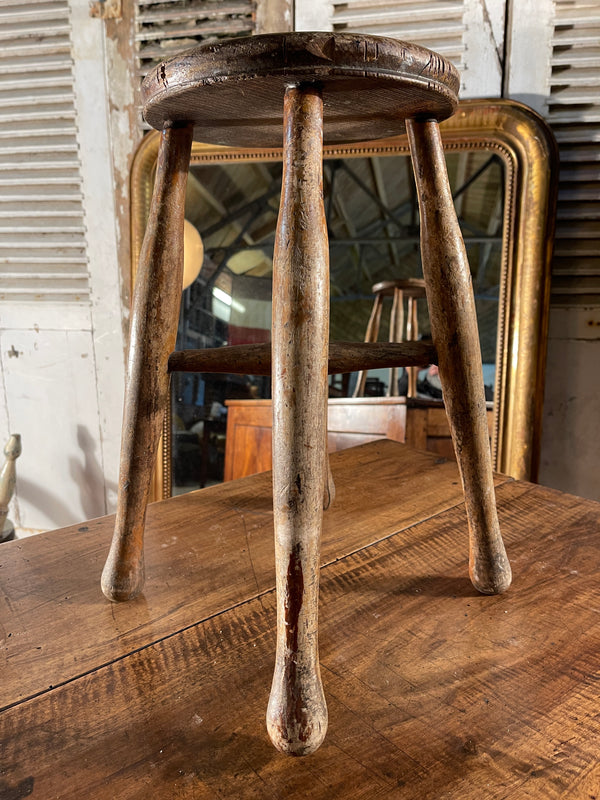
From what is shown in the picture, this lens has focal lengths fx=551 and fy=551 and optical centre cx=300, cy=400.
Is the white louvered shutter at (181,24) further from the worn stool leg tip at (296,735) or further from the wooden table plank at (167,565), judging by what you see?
the worn stool leg tip at (296,735)

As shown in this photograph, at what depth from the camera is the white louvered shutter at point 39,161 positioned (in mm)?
1480

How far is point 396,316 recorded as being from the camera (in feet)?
5.02

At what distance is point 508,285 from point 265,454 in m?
0.78

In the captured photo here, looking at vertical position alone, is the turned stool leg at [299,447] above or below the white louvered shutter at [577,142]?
below

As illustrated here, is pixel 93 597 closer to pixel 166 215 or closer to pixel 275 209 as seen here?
pixel 166 215

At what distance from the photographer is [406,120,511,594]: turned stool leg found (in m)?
0.56

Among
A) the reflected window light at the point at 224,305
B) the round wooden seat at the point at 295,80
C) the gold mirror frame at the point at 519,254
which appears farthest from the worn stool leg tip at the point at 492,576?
the reflected window light at the point at 224,305

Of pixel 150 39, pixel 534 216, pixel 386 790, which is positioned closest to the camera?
pixel 386 790

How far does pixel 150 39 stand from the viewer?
142 cm

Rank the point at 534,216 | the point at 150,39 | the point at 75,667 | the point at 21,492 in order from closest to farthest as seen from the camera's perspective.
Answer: the point at 75,667
the point at 534,216
the point at 150,39
the point at 21,492

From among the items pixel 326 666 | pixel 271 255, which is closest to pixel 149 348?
pixel 326 666

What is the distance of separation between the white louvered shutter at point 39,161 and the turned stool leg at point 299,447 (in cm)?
136

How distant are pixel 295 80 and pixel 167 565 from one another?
0.52 meters

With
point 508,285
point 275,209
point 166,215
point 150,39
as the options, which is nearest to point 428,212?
point 166,215
